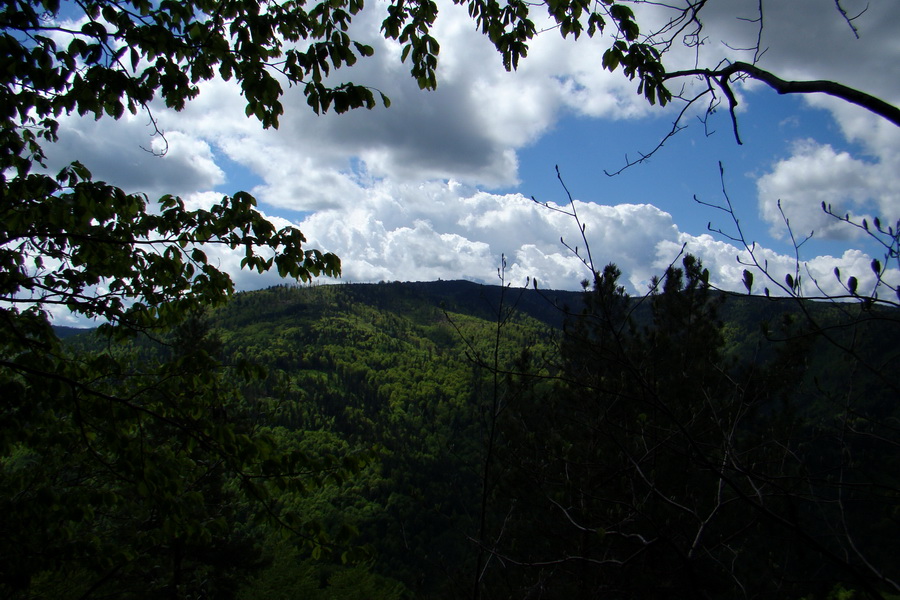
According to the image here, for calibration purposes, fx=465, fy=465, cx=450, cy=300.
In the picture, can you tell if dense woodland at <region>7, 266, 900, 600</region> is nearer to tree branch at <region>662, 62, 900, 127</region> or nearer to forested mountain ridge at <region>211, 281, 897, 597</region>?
forested mountain ridge at <region>211, 281, 897, 597</region>

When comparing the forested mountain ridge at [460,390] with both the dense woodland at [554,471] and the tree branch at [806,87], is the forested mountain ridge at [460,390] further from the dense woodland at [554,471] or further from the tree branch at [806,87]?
the tree branch at [806,87]

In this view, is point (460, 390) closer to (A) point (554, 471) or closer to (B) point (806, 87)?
(A) point (554, 471)

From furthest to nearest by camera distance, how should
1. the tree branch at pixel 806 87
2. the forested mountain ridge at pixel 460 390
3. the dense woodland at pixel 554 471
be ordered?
the forested mountain ridge at pixel 460 390 < the dense woodland at pixel 554 471 < the tree branch at pixel 806 87

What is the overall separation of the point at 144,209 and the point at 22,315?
98cm

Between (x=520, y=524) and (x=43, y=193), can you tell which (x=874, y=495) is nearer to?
(x=43, y=193)

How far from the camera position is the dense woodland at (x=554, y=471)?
76.7 inches

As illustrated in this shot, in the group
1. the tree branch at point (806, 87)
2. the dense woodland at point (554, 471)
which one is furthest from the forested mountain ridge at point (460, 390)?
the tree branch at point (806, 87)

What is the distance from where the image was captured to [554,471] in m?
5.91

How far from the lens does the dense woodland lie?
1947mm

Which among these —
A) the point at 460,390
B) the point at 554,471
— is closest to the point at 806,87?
the point at 554,471

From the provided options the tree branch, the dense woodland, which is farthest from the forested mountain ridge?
the tree branch

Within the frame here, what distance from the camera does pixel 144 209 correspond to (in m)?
3.31

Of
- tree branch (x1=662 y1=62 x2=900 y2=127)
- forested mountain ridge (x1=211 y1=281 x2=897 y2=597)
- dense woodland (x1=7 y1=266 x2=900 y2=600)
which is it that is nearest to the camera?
tree branch (x1=662 y1=62 x2=900 y2=127)

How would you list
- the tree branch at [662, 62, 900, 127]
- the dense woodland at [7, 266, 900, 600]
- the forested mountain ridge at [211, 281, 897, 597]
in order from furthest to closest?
the forested mountain ridge at [211, 281, 897, 597]
the dense woodland at [7, 266, 900, 600]
the tree branch at [662, 62, 900, 127]
